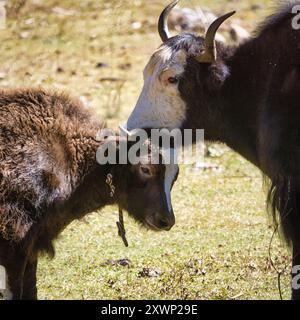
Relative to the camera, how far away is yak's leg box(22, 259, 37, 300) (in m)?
7.44

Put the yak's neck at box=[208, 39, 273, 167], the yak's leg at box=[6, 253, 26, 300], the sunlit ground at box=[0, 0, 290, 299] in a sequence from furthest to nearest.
Result: the sunlit ground at box=[0, 0, 290, 299]
the yak's neck at box=[208, 39, 273, 167]
the yak's leg at box=[6, 253, 26, 300]

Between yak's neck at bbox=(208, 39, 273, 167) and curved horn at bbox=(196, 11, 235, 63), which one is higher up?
curved horn at bbox=(196, 11, 235, 63)

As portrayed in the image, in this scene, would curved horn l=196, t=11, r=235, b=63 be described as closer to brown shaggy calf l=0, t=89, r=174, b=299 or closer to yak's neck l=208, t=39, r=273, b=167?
yak's neck l=208, t=39, r=273, b=167

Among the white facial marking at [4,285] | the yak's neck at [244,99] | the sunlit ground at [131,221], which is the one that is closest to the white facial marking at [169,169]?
the yak's neck at [244,99]

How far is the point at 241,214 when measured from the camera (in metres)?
10.3

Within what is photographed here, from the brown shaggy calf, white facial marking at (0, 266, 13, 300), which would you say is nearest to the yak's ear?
the brown shaggy calf

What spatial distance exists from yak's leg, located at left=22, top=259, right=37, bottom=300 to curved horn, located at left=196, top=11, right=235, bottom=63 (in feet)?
7.21

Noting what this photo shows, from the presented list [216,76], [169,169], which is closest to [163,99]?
[216,76]

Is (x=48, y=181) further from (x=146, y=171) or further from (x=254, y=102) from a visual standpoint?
(x=254, y=102)

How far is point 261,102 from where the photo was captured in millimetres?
7824

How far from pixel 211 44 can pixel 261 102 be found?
2.15 ft

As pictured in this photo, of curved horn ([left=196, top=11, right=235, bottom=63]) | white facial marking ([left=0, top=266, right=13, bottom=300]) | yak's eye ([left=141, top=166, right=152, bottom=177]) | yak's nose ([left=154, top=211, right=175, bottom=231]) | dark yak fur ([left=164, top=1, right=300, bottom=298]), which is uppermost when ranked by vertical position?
curved horn ([left=196, top=11, right=235, bottom=63])

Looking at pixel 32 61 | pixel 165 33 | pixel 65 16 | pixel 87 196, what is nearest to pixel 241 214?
pixel 165 33

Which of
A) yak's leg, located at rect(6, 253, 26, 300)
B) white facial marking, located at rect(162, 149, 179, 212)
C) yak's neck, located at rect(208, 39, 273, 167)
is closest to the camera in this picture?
yak's leg, located at rect(6, 253, 26, 300)
